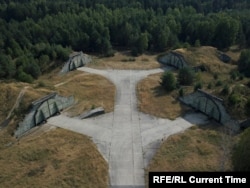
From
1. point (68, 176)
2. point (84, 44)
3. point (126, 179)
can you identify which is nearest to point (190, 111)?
point (126, 179)

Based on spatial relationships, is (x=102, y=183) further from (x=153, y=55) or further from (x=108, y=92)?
(x=153, y=55)

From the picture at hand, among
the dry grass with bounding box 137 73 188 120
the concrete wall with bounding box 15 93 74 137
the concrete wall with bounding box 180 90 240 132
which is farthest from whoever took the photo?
the dry grass with bounding box 137 73 188 120

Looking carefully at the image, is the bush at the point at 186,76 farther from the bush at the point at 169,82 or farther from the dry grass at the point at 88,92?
the dry grass at the point at 88,92

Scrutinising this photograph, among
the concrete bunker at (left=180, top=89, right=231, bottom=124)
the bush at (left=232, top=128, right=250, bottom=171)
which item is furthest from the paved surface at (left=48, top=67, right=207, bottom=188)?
the bush at (left=232, top=128, right=250, bottom=171)

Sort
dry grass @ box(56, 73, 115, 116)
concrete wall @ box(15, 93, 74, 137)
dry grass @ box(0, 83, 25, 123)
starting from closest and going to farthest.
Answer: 1. concrete wall @ box(15, 93, 74, 137)
2. dry grass @ box(0, 83, 25, 123)
3. dry grass @ box(56, 73, 115, 116)

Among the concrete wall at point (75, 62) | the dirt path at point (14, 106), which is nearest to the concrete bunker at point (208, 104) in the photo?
the dirt path at point (14, 106)

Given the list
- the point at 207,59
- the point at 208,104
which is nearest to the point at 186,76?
the point at 208,104

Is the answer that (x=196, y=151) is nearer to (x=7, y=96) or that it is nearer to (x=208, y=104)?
(x=208, y=104)

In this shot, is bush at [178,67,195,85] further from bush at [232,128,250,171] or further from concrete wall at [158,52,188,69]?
bush at [232,128,250,171]
